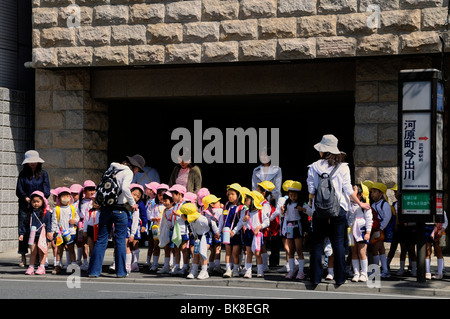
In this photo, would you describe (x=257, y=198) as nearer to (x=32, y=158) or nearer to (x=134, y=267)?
(x=134, y=267)

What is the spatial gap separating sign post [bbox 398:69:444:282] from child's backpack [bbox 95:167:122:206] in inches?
163

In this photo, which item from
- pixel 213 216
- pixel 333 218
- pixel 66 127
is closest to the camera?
pixel 333 218

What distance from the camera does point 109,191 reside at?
14.1 metres

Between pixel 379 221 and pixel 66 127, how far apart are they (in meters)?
7.28

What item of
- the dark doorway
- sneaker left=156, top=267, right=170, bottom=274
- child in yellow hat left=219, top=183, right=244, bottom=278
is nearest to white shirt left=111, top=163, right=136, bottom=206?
sneaker left=156, top=267, right=170, bottom=274

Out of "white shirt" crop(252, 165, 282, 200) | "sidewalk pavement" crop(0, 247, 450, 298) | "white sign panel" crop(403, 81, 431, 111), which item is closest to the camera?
"sidewalk pavement" crop(0, 247, 450, 298)

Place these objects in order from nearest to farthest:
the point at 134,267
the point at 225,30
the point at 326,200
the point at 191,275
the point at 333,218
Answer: the point at 326,200 → the point at 333,218 → the point at 191,275 → the point at 134,267 → the point at 225,30

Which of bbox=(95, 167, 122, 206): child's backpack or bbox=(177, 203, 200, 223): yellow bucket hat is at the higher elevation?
bbox=(95, 167, 122, 206): child's backpack

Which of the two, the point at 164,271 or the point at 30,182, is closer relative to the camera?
the point at 164,271

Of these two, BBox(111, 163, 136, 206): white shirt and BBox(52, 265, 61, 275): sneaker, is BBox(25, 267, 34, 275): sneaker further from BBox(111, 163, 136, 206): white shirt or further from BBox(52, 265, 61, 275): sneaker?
BBox(111, 163, 136, 206): white shirt

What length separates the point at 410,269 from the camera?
48.3ft

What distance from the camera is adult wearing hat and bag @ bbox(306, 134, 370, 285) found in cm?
1314

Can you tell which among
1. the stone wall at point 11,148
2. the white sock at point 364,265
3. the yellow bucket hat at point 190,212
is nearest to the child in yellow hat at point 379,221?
the white sock at point 364,265

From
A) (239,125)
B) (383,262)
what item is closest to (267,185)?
(383,262)
